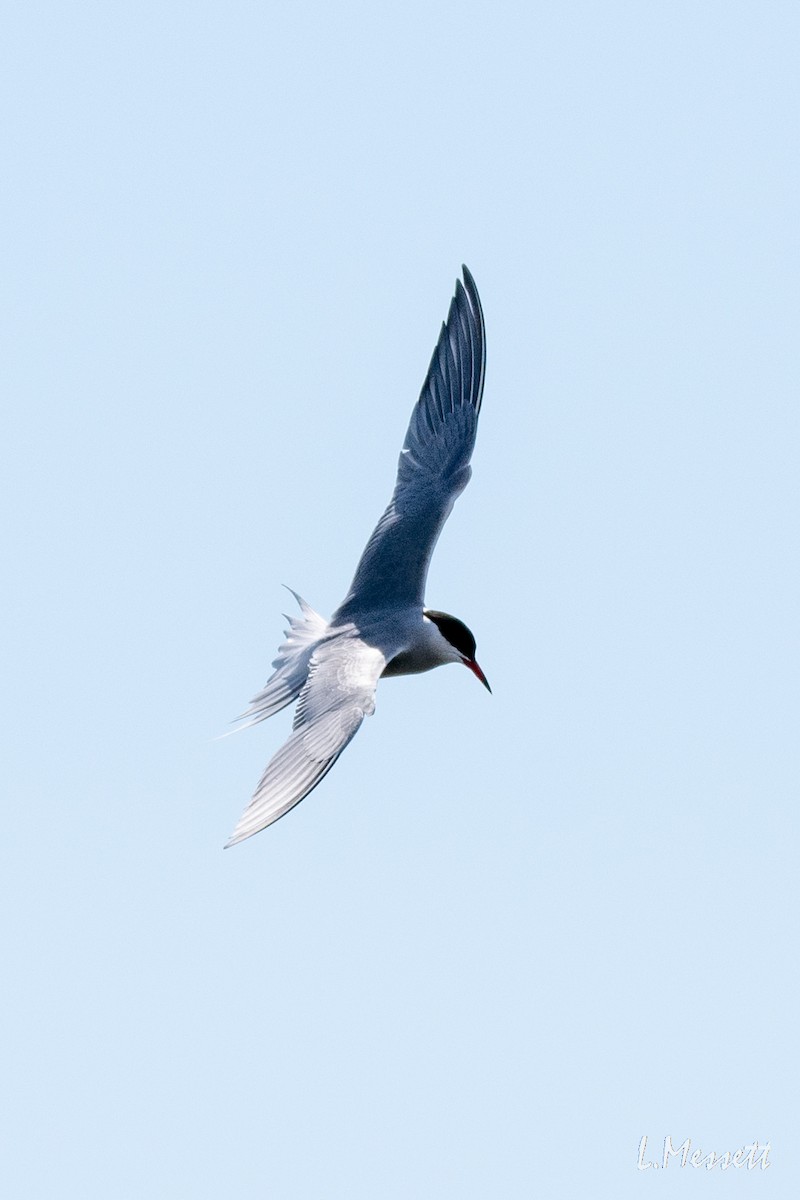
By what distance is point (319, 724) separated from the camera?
425 inches

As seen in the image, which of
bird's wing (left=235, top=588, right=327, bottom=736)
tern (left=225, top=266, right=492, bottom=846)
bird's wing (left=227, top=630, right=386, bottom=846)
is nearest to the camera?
bird's wing (left=227, top=630, right=386, bottom=846)

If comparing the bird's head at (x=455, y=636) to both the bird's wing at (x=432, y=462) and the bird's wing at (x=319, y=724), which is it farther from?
the bird's wing at (x=319, y=724)

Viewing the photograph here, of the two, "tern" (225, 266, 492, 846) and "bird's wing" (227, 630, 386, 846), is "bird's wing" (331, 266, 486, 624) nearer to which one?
"tern" (225, 266, 492, 846)

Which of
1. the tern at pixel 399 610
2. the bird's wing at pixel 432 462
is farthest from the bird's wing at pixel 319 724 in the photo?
the bird's wing at pixel 432 462

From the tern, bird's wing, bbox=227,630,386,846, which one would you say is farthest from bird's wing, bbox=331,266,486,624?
bird's wing, bbox=227,630,386,846

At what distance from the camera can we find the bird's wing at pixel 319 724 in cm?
993

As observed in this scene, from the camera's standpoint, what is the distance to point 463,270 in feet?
45.3

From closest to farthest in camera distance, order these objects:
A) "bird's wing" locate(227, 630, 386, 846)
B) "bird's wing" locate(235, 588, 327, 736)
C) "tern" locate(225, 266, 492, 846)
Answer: "bird's wing" locate(227, 630, 386, 846), "tern" locate(225, 266, 492, 846), "bird's wing" locate(235, 588, 327, 736)

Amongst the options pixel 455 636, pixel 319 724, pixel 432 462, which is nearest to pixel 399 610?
pixel 455 636

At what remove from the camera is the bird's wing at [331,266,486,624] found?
1310 cm

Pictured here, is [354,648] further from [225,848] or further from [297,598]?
[225,848]

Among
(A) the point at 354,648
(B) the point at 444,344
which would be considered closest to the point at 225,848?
(A) the point at 354,648

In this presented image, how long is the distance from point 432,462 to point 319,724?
356 cm

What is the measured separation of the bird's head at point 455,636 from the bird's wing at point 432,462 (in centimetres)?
19
